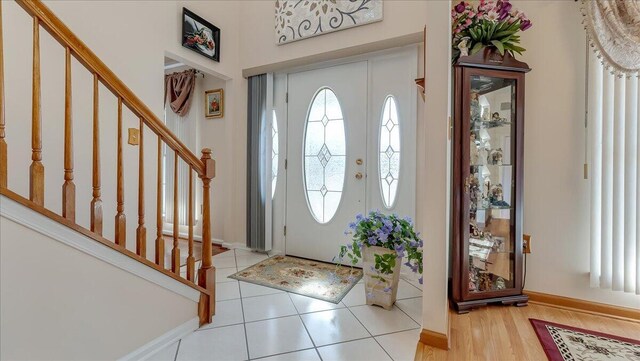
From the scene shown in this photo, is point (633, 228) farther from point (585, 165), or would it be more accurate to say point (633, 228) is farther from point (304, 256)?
point (304, 256)

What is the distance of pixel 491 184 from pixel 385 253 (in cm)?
92

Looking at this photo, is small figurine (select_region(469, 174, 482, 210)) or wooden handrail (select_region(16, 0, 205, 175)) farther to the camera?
small figurine (select_region(469, 174, 482, 210))

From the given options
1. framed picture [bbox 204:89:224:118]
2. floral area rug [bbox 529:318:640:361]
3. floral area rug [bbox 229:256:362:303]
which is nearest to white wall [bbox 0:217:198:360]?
floral area rug [bbox 229:256:362:303]

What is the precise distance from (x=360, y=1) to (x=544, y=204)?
2.26 metres

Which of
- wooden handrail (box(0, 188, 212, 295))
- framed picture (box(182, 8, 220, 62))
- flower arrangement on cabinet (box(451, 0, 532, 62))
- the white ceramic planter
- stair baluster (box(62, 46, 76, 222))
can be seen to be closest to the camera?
wooden handrail (box(0, 188, 212, 295))

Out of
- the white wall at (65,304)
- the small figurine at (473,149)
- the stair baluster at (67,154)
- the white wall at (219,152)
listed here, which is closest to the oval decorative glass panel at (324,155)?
the white wall at (219,152)

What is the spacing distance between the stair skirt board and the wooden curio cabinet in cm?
176

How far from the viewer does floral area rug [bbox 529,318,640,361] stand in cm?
140

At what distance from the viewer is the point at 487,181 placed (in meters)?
1.97

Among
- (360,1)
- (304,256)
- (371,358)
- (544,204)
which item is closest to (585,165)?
(544,204)

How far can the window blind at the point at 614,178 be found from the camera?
5.63 ft

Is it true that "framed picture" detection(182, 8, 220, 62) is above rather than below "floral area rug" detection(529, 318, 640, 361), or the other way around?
above

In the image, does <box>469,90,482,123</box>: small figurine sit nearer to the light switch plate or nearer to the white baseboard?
the white baseboard

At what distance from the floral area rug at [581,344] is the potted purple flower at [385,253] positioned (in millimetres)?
732
